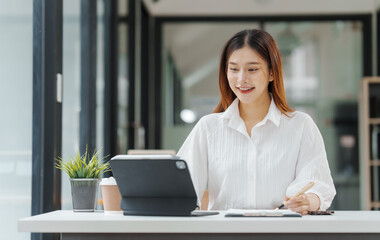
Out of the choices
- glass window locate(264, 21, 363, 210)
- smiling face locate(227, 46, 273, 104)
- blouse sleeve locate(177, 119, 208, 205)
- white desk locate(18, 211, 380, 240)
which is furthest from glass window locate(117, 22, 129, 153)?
white desk locate(18, 211, 380, 240)

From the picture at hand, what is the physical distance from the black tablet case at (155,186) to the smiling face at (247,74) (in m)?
0.59

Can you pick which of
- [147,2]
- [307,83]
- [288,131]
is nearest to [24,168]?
[288,131]

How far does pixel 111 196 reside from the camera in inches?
80.7

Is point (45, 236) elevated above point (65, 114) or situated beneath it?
situated beneath

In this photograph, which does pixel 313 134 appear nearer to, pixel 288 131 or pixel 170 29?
pixel 288 131

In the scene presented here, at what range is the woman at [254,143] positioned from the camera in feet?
7.55

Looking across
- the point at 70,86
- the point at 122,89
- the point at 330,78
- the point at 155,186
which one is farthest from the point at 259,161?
the point at 330,78

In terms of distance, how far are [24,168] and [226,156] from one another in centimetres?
108

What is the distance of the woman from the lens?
2.30 meters

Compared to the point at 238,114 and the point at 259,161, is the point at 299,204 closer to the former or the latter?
the point at 259,161

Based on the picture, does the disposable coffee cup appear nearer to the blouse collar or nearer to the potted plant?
the potted plant

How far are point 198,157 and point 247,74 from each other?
0.36 metres

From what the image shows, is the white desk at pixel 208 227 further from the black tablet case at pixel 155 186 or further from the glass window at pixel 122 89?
the glass window at pixel 122 89

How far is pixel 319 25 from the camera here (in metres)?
7.17
